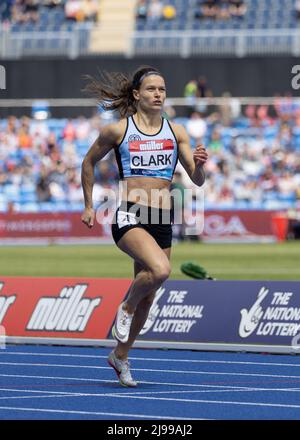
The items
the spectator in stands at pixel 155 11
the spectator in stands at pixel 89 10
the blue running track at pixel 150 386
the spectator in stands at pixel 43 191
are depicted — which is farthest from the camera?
the spectator in stands at pixel 89 10

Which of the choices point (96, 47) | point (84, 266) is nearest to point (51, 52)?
point (96, 47)

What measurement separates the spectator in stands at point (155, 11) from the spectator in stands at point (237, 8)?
7.42 feet

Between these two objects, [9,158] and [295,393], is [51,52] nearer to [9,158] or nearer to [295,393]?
[9,158]

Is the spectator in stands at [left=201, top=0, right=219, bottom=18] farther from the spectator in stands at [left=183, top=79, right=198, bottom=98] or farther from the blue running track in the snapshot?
the blue running track

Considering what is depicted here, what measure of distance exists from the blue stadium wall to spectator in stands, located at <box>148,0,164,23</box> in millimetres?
2772

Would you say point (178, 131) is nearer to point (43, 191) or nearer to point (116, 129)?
point (116, 129)

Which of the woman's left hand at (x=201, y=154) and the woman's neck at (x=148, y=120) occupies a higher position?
the woman's neck at (x=148, y=120)

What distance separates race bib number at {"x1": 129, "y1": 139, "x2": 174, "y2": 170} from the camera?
406 inches

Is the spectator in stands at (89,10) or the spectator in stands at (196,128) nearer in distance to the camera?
the spectator in stands at (196,128)

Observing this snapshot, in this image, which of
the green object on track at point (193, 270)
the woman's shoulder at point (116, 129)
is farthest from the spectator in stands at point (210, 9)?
the woman's shoulder at point (116, 129)

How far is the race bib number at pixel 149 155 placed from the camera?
10312 mm

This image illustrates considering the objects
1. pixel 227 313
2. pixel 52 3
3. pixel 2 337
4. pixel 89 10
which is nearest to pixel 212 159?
pixel 89 10

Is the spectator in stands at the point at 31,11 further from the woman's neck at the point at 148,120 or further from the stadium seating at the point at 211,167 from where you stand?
the woman's neck at the point at 148,120

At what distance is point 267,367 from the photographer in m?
11.3
